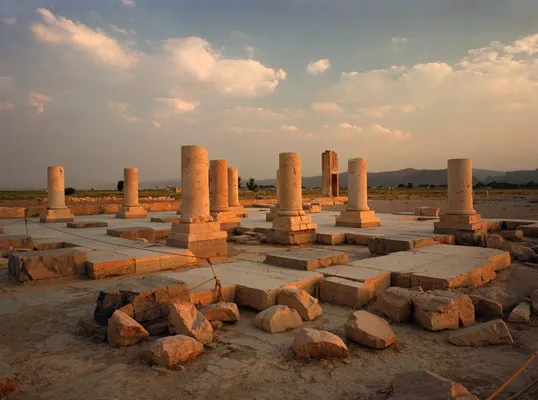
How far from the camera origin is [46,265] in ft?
21.8

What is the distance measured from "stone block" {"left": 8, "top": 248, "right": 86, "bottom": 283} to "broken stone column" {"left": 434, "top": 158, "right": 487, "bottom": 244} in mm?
9746

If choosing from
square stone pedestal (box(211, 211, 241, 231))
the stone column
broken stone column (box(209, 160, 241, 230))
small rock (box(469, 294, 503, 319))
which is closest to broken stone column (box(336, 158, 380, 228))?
the stone column

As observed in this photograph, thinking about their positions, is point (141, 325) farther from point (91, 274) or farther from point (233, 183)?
point (233, 183)

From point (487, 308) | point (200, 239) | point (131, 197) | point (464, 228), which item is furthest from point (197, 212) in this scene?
point (131, 197)

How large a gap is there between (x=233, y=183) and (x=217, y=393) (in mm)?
16016

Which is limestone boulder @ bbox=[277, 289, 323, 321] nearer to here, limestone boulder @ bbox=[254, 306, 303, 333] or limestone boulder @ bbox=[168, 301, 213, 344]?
limestone boulder @ bbox=[254, 306, 303, 333]

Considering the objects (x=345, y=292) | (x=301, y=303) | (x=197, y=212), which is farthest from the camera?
(x=197, y=212)

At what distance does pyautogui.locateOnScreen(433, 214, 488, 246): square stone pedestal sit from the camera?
11.0 m

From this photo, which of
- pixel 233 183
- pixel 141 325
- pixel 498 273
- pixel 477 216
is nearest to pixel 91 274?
pixel 141 325

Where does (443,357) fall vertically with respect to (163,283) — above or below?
below

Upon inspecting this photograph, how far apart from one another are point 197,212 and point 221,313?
473cm

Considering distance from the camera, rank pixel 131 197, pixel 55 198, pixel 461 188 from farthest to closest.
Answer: pixel 131 197, pixel 55 198, pixel 461 188

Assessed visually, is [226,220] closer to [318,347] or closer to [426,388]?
[318,347]

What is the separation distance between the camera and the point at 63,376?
11.3 feet
